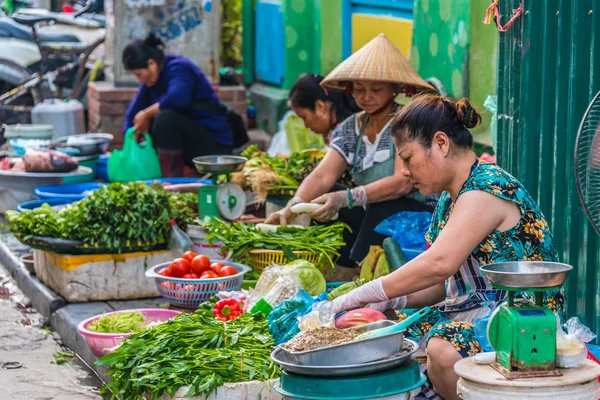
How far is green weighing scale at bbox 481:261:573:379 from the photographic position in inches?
125

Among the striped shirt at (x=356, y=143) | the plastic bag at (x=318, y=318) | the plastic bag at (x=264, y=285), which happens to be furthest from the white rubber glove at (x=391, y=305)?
the striped shirt at (x=356, y=143)

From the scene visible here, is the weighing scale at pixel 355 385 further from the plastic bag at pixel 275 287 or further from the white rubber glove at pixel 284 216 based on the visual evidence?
the white rubber glove at pixel 284 216

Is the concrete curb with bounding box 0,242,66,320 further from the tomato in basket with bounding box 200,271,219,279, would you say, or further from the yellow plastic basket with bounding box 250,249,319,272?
the yellow plastic basket with bounding box 250,249,319,272

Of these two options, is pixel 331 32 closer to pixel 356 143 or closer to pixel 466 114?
pixel 356 143

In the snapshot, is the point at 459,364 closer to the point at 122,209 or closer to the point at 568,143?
the point at 568,143

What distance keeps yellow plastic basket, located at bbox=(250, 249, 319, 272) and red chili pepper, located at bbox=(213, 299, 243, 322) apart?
68cm

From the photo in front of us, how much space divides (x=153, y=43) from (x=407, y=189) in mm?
3955

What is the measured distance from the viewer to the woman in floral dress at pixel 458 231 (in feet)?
12.5

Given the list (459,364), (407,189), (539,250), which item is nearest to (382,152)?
(407,189)

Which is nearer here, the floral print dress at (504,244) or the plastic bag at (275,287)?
the floral print dress at (504,244)

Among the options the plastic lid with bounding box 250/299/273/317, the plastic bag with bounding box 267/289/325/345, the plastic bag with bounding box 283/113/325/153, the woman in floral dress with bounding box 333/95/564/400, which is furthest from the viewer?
the plastic bag with bounding box 283/113/325/153

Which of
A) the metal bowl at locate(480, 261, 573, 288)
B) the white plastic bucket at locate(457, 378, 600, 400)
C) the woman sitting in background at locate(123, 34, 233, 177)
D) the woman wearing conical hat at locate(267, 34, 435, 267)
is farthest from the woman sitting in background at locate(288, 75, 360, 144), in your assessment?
the white plastic bucket at locate(457, 378, 600, 400)

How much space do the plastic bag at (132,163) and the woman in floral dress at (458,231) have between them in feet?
16.6

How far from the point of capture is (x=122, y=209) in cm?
643
